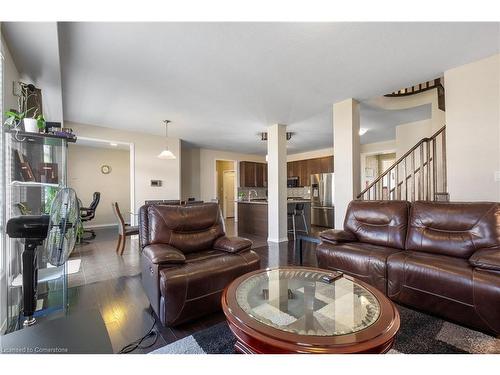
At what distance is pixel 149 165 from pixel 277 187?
3.09 metres

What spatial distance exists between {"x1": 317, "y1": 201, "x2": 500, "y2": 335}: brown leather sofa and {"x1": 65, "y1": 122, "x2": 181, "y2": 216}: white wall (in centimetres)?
428

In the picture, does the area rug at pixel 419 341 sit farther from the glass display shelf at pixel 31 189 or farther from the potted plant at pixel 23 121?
the potted plant at pixel 23 121

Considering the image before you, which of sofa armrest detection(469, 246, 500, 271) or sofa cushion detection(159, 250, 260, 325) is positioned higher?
sofa armrest detection(469, 246, 500, 271)

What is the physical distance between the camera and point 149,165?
18.2 ft

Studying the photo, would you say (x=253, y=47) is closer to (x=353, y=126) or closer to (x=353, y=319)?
(x=353, y=126)

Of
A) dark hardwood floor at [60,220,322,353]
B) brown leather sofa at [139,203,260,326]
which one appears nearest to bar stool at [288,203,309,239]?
dark hardwood floor at [60,220,322,353]

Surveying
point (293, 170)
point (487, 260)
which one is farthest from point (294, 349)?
point (293, 170)

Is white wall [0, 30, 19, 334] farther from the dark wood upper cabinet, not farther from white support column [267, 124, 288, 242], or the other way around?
the dark wood upper cabinet

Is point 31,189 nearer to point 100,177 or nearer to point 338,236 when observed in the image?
point 338,236

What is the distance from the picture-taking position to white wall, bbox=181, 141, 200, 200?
7.46m

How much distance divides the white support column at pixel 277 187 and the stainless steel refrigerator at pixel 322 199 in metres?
2.33

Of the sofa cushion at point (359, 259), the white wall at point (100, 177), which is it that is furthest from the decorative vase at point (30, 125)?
the white wall at point (100, 177)

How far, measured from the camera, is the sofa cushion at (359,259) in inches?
83.9
